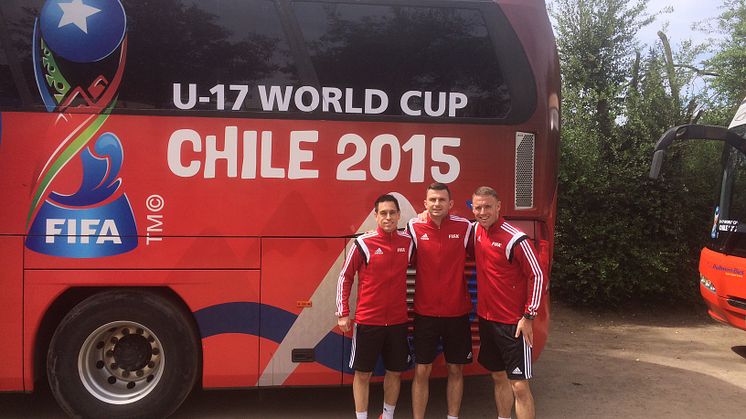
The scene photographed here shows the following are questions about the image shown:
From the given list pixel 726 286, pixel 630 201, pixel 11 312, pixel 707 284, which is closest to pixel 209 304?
pixel 11 312

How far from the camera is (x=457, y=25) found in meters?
4.44

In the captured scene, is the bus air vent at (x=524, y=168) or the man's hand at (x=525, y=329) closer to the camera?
the man's hand at (x=525, y=329)

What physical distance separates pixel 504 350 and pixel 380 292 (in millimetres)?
951

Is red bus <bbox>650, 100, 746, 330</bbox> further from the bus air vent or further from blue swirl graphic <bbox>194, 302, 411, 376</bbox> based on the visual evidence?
blue swirl graphic <bbox>194, 302, 411, 376</bbox>

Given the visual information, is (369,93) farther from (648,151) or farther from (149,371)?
(648,151)

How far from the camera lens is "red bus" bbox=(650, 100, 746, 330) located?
20.1ft

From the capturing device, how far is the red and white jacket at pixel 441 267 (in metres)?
3.99

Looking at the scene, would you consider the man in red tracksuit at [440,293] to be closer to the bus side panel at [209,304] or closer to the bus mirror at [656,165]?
the bus side panel at [209,304]

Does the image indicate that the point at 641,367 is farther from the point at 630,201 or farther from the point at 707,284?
the point at 630,201

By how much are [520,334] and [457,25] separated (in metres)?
2.43

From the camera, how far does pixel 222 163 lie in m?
4.20

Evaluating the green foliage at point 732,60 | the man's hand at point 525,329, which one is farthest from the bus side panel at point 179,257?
the green foliage at point 732,60

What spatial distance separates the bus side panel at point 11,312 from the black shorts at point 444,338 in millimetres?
2941

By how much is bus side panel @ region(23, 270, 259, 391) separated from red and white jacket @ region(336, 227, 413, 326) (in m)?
0.79
